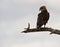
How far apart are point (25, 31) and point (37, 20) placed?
2.81 metres

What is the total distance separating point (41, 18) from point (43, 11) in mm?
400

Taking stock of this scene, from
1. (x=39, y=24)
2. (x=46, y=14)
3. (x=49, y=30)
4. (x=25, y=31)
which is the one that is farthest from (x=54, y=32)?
(x=46, y=14)

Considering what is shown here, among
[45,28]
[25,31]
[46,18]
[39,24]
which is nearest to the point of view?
[25,31]

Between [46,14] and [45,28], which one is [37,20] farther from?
[45,28]

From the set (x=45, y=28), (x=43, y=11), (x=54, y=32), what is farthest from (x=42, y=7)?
(x=54, y=32)

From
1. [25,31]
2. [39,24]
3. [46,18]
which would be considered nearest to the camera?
[25,31]

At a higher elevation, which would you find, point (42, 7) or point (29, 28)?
point (42, 7)

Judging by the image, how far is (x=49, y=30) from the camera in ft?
35.9

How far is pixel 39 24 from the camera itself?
492 inches

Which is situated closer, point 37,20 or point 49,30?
point 49,30

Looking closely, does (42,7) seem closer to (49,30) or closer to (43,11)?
(43,11)

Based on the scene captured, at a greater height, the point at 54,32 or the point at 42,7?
the point at 42,7

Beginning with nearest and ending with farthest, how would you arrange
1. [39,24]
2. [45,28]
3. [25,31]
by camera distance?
[25,31] → [45,28] → [39,24]

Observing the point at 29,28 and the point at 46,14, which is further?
the point at 46,14
